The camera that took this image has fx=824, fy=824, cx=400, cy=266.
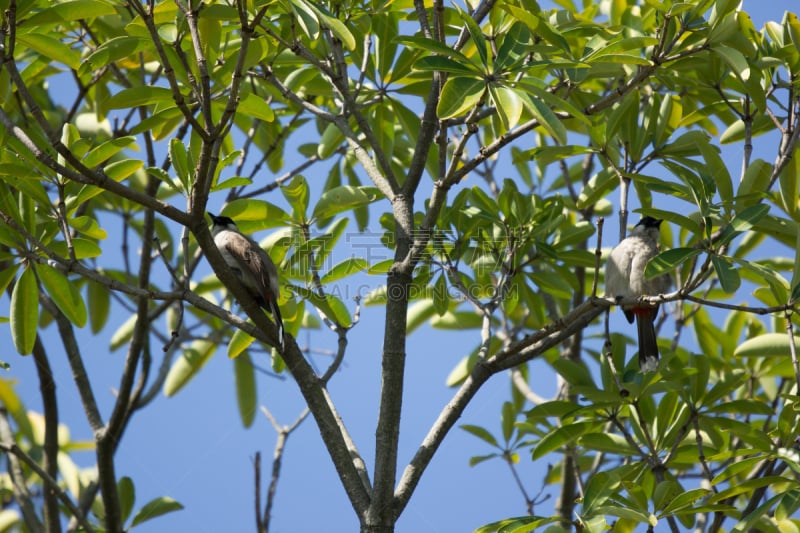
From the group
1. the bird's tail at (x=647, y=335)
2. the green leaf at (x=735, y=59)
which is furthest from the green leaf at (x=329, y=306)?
the bird's tail at (x=647, y=335)

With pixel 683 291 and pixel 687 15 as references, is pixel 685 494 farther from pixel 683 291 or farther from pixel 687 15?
pixel 687 15

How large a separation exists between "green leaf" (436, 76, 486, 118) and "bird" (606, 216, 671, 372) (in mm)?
2119

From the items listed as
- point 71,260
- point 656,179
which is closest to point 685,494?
point 656,179

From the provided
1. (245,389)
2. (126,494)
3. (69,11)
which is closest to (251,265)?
(245,389)

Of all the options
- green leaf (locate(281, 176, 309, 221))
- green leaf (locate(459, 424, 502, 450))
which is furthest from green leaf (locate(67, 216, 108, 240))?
green leaf (locate(459, 424, 502, 450))

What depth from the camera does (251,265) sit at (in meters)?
4.32

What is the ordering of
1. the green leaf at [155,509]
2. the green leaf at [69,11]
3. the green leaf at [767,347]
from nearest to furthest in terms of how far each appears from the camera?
the green leaf at [69,11] → the green leaf at [767,347] → the green leaf at [155,509]

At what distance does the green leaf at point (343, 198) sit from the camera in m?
3.57

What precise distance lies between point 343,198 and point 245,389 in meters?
1.90

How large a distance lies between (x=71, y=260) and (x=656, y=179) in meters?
2.16

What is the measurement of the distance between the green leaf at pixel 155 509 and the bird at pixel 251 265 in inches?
45.1

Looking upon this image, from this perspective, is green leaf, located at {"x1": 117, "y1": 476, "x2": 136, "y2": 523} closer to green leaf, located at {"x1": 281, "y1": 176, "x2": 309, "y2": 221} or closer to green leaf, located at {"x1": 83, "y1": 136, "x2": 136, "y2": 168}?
green leaf, located at {"x1": 281, "y1": 176, "x2": 309, "y2": 221}

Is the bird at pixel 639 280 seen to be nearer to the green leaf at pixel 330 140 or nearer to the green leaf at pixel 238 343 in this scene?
the green leaf at pixel 330 140

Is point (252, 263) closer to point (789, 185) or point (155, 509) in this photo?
point (155, 509)
